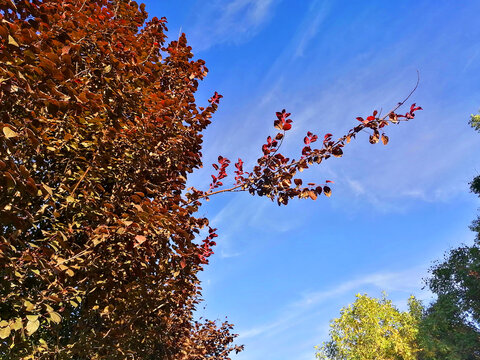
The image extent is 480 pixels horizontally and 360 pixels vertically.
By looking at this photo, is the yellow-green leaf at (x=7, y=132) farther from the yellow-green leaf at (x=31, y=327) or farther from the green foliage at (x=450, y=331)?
the green foliage at (x=450, y=331)

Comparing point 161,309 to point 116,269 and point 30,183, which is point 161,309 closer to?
point 116,269

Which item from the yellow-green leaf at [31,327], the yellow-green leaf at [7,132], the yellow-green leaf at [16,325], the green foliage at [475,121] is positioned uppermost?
the green foliage at [475,121]

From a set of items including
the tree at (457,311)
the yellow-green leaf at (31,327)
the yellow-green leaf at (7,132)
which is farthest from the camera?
the tree at (457,311)

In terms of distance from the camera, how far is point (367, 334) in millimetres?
29953

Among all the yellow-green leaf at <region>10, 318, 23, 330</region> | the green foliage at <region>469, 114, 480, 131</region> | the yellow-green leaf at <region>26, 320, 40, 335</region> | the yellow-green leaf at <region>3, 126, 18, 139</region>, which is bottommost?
the yellow-green leaf at <region>26, 320, 40, 335</region>

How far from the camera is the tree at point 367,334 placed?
29.6m

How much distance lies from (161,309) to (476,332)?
96.6 ft

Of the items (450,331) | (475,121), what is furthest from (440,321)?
(475,121)

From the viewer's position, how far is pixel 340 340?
3039cm

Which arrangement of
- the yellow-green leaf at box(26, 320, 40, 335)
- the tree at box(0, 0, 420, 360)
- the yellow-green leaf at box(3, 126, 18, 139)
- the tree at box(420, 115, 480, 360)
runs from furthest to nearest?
1. the tree at box(420, 115, 480, 360)
2. the tree at box(0, 0, 420, 360)
3. the yellow-green leaf at box(26, 320, 40, 335)
4. the yellow-green leaf at box(3, 126, 18, 139)

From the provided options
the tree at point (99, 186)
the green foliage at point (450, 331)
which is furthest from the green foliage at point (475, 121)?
the tree at point (99, 186)

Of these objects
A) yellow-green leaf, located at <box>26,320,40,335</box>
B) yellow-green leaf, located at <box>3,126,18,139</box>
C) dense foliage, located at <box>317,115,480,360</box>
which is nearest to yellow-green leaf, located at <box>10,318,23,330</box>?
yellow-green leaf, located at <box>26,320,40,335</box>

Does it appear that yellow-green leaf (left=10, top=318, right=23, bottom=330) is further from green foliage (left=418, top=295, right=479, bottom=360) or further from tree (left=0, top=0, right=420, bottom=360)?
green foliage (left=418, top=295, right=479, bottom=360)

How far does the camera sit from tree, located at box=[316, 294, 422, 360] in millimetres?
29562
